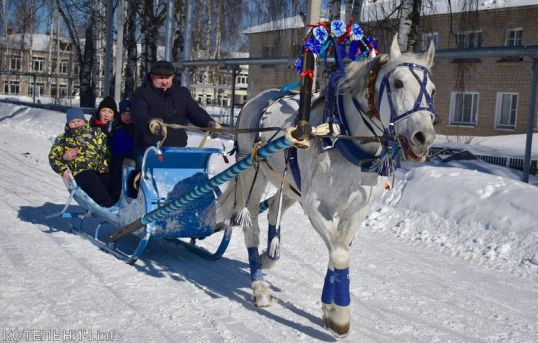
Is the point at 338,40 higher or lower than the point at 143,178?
higher

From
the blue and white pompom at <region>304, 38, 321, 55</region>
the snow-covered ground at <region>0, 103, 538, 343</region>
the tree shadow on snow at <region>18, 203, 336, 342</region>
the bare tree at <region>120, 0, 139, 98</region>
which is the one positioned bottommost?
the tree shadow on snow at <region>18, 203, 336, 342</region>

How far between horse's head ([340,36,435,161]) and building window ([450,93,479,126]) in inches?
777

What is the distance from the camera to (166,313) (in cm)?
402

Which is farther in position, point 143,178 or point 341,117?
point 143,178

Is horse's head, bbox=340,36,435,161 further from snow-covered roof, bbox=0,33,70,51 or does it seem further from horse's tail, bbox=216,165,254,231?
snow-covered roof, bbox=0,33,70,51

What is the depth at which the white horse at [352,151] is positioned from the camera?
10.7ft

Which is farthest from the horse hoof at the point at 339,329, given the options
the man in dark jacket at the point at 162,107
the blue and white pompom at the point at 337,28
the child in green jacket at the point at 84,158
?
the child in green jacket at the point at 84,158

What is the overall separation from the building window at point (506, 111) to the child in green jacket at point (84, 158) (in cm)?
1804

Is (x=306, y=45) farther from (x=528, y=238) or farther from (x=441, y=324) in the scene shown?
(x=528, y=238)

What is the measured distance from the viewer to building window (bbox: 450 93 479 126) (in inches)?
878

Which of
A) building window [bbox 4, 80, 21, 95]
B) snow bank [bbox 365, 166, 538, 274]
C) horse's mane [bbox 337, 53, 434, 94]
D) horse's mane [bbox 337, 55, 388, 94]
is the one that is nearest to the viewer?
horse's mane [bbox 337, 53, 434, 94]

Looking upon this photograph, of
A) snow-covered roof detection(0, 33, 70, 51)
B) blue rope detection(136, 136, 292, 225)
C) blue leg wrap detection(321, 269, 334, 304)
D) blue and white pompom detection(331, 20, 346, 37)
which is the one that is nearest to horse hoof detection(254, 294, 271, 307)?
blue leg wrap detection(321, 269, 334, 304)

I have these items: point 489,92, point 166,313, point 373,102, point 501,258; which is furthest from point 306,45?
point 489,92

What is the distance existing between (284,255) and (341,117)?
2258 millimetres
